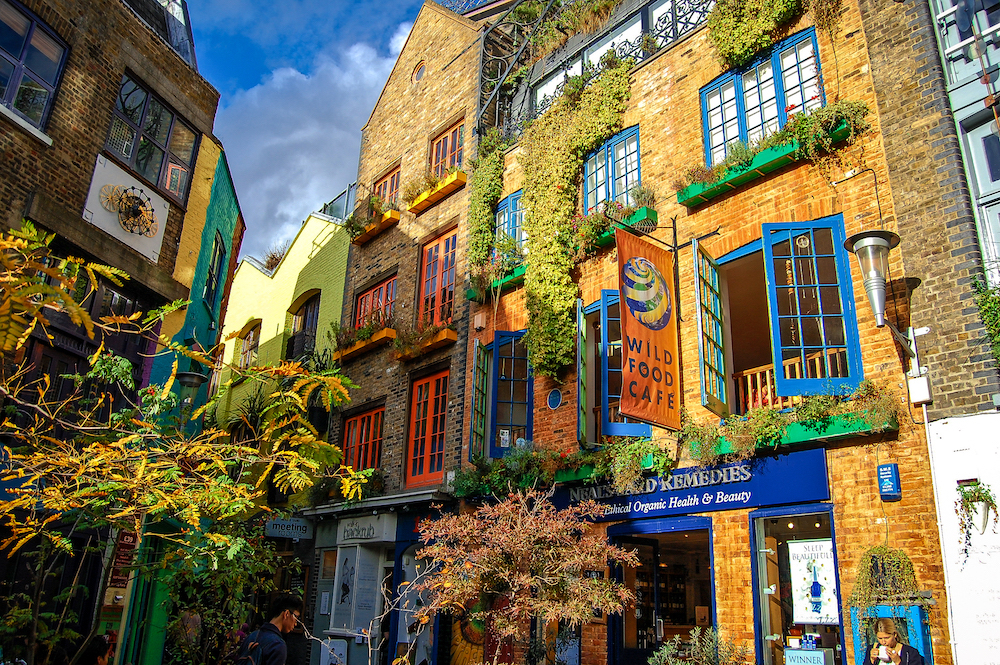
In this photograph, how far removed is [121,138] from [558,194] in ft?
25.6

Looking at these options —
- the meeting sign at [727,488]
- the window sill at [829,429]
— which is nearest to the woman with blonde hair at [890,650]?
Answer: the meeting sign at [727,488]

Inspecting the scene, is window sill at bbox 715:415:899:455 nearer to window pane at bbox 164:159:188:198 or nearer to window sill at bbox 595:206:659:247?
window sill at bbox 595:206:659:247

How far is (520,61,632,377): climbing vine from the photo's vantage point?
12.4 metres

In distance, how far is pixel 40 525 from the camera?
19.7 feet

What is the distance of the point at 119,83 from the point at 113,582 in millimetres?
8589

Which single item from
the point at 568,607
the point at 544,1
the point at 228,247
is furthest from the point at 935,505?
the point at 228,247

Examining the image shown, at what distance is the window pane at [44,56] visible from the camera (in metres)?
11.5

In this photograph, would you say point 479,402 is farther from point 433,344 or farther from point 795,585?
point 795,585

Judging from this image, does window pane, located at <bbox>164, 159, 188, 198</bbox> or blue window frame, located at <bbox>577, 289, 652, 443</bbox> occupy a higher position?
window pane, located at <bbox>164, 159, 188, 198</bbox>

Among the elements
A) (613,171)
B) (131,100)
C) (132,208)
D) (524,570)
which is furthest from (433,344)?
(524,570)

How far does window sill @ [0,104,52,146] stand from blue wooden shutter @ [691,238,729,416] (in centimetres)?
991

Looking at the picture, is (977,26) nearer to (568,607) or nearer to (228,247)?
(568,607)

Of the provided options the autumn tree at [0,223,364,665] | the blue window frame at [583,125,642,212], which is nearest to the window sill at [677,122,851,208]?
the blue window frame at [583,125,642,212]

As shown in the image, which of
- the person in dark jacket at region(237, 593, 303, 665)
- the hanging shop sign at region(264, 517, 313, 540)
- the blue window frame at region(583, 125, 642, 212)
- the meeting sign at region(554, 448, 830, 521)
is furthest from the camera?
the hanging shop sign at region(264, 517, 313, 540)
